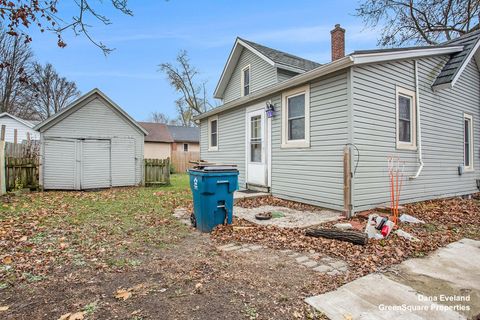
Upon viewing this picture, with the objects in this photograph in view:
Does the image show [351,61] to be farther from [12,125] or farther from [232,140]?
[12,125]

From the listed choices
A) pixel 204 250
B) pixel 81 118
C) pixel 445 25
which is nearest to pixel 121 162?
pixel 81 118

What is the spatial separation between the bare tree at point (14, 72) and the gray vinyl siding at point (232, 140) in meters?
6.44

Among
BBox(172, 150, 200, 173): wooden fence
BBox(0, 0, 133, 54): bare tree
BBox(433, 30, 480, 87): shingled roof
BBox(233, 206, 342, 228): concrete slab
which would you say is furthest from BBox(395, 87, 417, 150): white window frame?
BBox(172, 150, 200, 173): wooden fence

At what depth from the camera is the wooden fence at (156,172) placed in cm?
1334

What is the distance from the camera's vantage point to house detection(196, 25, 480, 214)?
243 inches

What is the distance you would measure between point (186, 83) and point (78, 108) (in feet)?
63.4

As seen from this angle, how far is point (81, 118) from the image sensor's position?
11.9 metres

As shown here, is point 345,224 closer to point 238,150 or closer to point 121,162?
point 238,150

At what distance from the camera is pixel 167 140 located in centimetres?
2692

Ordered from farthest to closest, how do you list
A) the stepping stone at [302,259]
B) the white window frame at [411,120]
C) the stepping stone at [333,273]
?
the white window frame at [411,120] < the stepping stone at [302,259] < the stepping stone at [333,273]

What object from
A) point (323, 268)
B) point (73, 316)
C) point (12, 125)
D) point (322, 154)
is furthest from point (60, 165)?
point (12, 125)

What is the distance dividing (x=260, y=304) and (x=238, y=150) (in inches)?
314

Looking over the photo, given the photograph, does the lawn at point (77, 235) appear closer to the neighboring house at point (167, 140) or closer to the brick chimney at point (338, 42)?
the brick chimney at point (338, 42)

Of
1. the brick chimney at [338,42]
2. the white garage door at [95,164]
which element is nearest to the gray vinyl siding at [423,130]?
the brick chimney at [338,42]
